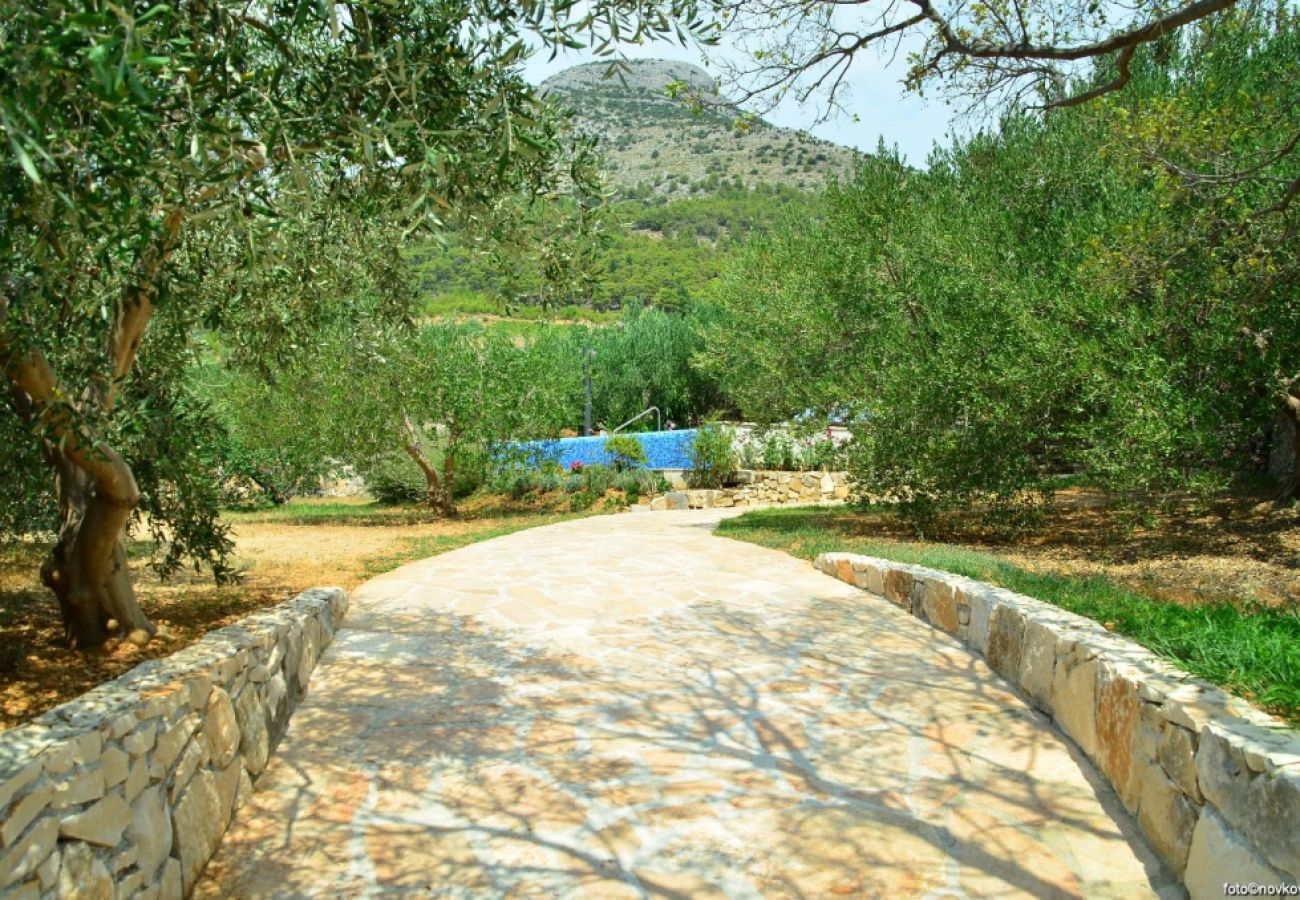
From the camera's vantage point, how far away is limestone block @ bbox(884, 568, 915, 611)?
321 inches

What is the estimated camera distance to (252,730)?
445cm

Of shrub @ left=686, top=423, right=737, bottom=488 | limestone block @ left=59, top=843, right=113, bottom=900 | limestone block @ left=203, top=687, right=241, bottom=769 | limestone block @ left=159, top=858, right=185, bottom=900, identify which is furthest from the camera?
shrub @ left=686, top=423, right=737, bottom=488

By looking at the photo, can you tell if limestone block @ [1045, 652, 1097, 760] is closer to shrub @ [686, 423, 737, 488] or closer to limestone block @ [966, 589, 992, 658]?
limestone block @ [966, 589, 992, 658]

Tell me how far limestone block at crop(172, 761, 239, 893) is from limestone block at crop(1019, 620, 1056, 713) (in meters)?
4.05

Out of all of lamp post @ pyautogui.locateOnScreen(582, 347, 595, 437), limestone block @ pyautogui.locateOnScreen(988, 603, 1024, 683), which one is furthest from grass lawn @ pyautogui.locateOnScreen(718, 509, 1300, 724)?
lamp post @ pyautogui.locateOnScreen(582, 347, 595, 437)

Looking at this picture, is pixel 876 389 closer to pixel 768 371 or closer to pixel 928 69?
pixel 768 371

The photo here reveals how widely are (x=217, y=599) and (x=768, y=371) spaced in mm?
9980

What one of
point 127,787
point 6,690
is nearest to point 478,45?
point 127,787

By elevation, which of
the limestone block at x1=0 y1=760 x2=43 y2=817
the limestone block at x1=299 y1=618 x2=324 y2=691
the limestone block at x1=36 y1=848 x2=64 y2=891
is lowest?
the limestone block at x1=299 y1=618 x2=324 y2=691

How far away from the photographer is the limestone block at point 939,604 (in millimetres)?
7133

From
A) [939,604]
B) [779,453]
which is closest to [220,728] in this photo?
[939,604]

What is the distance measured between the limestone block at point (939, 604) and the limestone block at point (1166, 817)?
3304 millimetres

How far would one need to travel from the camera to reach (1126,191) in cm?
1227

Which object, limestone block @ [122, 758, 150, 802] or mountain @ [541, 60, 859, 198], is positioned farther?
mountain @ [541, 60, 859, 198]
